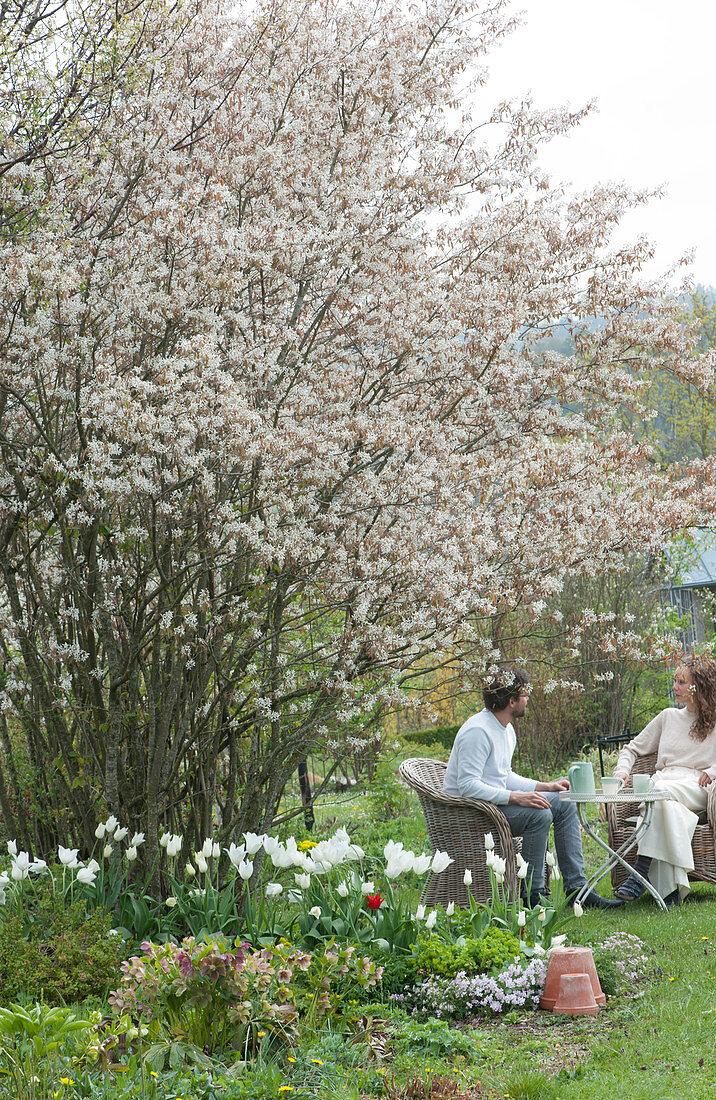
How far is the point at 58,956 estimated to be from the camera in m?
3.34

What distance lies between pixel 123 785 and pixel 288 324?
2225 millimetres

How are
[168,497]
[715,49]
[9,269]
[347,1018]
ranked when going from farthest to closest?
1. [715,49]
2. [168,497]
3. [9,269]
4. [347,1018]

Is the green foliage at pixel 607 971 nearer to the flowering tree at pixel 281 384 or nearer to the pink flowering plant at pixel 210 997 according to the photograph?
the pink flowering plant at pixel 210 997

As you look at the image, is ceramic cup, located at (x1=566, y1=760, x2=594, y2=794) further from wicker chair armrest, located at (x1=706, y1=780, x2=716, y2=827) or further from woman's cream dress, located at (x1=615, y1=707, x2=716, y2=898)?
wicker chair armrest, located at (x1=706, y1=780, x2=716, y2=827)

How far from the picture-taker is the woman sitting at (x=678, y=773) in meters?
4.79

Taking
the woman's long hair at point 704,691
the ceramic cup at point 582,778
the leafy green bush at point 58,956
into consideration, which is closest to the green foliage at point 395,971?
the leafy green bush at point 58,956

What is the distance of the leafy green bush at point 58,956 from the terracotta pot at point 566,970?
4.92 ft

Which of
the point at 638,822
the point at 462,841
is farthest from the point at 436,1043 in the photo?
the point at 638,822

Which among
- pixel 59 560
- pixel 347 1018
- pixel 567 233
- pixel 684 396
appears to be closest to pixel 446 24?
pixel 567 233

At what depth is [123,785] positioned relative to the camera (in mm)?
4363

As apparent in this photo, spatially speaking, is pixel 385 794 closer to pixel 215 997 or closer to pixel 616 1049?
pixel 616 1049

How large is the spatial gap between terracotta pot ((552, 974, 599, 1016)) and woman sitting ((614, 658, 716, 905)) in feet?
5.99

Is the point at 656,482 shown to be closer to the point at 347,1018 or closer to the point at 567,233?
the point at 567,233

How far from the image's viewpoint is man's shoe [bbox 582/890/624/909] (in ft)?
15.8
